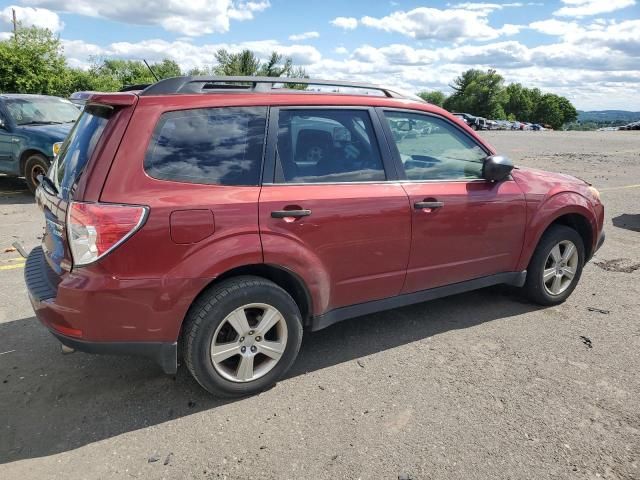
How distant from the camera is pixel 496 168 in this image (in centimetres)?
380

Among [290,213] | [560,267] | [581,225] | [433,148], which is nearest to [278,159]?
[290,213]

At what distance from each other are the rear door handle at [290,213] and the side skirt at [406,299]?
0.71m

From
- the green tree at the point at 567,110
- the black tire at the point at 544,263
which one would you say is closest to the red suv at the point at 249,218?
the black tire at the point at 544,263

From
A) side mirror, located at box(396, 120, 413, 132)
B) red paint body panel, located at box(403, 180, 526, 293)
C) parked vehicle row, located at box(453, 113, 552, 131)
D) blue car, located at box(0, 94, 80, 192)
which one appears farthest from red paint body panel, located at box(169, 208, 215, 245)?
parked vehicle row, located at box(453, 113, 552, 131)

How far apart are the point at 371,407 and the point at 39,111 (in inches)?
365

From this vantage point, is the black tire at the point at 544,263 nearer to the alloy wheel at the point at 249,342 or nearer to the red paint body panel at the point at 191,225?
the alloy wheel at the point at 249,342

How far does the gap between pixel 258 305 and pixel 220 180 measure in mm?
755

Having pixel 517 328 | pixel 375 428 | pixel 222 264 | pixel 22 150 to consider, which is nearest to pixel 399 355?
pixel 375 428

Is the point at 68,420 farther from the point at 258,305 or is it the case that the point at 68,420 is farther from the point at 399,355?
the point at 399,355

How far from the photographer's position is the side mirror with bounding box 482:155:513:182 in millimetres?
3801

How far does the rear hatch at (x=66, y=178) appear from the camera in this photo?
276cm

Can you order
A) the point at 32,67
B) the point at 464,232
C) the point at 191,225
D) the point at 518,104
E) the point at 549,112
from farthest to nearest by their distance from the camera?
the point at 549,112
the point at 518,104
the point at 32,67
the point at 464,232
the point at 191,225

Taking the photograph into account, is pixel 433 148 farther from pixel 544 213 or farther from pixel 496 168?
pixel 544 213

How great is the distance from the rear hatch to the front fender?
321cm
